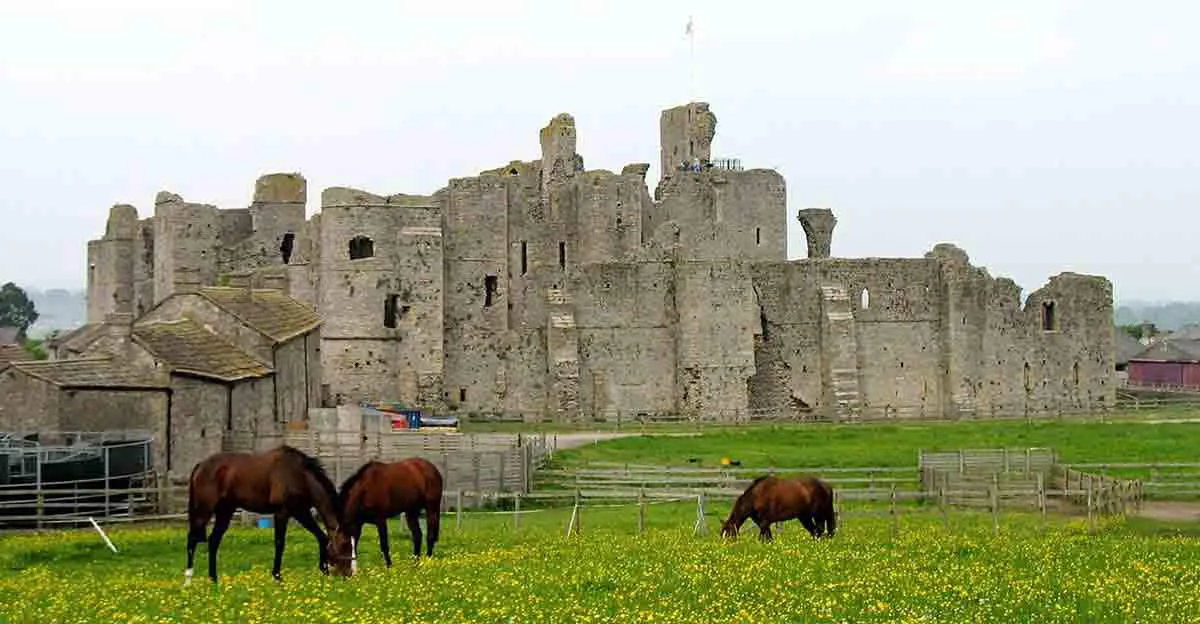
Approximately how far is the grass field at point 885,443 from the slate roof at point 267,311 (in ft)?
31.3

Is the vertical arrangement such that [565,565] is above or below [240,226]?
below

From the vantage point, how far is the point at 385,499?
72.0ft

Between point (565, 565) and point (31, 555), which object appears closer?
point (565, 565)

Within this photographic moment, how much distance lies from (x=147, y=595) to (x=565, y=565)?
577 cm

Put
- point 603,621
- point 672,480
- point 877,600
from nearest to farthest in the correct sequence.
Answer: point 603,621 < point 877,600 < point 672,480

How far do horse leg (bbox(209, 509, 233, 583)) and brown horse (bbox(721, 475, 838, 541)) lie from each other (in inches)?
352

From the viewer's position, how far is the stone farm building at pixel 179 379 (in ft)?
119

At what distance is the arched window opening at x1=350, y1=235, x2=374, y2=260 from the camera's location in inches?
2345

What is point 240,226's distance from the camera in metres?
69.6

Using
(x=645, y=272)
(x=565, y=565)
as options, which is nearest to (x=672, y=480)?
(x=565, y=565)

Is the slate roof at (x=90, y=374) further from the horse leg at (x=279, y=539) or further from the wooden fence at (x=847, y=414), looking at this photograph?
the wooden fence at (x=847, y=414)

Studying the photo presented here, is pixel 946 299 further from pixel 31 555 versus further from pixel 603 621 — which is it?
pixel 603 621

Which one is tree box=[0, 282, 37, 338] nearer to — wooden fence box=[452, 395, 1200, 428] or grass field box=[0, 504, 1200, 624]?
wooden fence box=[452, 395, 1200, 428]

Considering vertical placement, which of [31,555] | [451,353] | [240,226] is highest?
[240,226]
